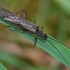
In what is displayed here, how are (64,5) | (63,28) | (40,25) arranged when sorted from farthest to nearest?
1. (40,25)
2. (63,28)
3. (64,5)

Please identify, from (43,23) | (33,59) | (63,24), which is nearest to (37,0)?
(43,23)

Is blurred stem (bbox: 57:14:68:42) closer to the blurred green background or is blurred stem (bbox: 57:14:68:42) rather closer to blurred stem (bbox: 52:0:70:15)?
the blurred green background

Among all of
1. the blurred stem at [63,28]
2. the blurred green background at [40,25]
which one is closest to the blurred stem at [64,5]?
the blurred green background at [40,25]

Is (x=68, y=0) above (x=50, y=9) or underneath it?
above

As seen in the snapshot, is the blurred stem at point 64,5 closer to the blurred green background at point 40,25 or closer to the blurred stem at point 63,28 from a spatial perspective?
the blurred green background at point 40,25

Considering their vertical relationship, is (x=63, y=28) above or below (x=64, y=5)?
below

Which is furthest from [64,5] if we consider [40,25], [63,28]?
[40,25]

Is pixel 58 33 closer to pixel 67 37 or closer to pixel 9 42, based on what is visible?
pixel 67 37

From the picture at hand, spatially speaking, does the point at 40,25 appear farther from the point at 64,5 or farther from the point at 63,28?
the point at 64,5
